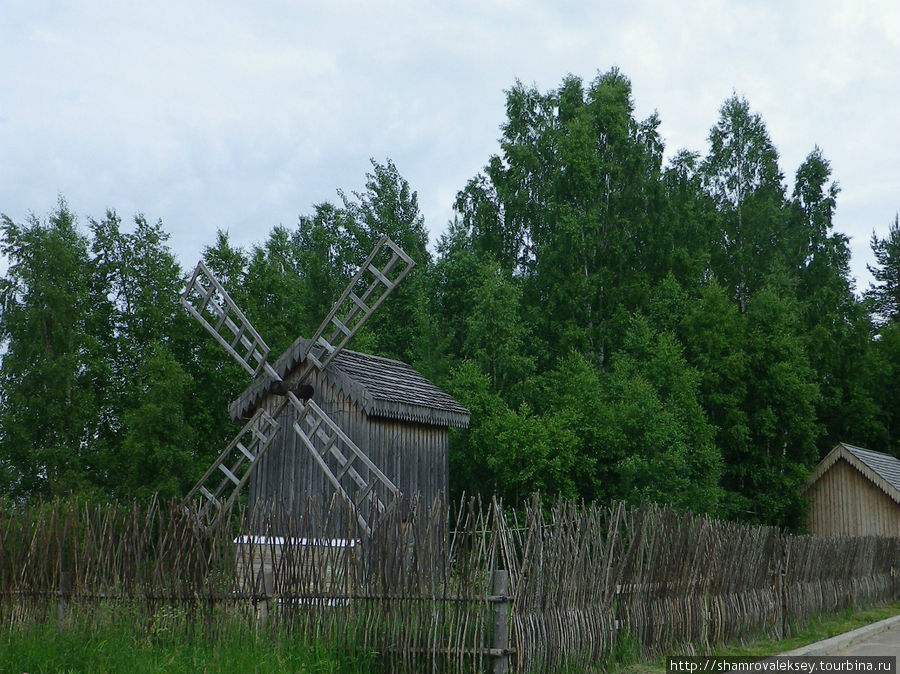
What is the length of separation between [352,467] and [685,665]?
23.1 ft

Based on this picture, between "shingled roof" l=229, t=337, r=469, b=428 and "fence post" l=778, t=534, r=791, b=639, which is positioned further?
"shingled roof" l=229, t=337, r=469, b=428

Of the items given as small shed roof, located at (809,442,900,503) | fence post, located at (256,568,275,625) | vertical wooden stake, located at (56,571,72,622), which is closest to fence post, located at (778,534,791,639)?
fence post, located at (256,568,275,625)

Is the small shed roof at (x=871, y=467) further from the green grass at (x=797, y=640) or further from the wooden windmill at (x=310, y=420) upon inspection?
the wooden windmill at (x=310, y=420)

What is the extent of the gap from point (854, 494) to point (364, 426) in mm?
18443

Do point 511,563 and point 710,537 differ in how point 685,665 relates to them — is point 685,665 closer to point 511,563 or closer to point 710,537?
point 710,537

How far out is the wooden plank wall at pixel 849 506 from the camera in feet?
90.2

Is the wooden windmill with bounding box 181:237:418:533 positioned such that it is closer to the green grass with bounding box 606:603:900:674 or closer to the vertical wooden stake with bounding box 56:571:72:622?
the vertical wooden stake with bounding box 56:571:72:622

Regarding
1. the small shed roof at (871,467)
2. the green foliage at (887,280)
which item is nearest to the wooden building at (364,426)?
the small shed roof at (871,467)

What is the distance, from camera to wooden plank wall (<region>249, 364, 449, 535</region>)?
Result: 1641cm

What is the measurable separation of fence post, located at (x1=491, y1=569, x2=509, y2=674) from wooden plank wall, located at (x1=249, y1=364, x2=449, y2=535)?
24.2 ft

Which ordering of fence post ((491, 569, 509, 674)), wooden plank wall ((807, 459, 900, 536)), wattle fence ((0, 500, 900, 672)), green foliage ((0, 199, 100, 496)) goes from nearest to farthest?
fence post ((491, 569, 509, 674)) < wattle fence ((0, 500, 900, 672)) < green foliage ((0, 199, 100, 496)) < wooden plank wall ((807, 459, 900, 536))

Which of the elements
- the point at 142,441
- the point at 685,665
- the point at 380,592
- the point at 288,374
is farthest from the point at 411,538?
the point at 142,441

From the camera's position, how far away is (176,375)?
25641mm

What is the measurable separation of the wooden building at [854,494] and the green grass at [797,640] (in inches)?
335
